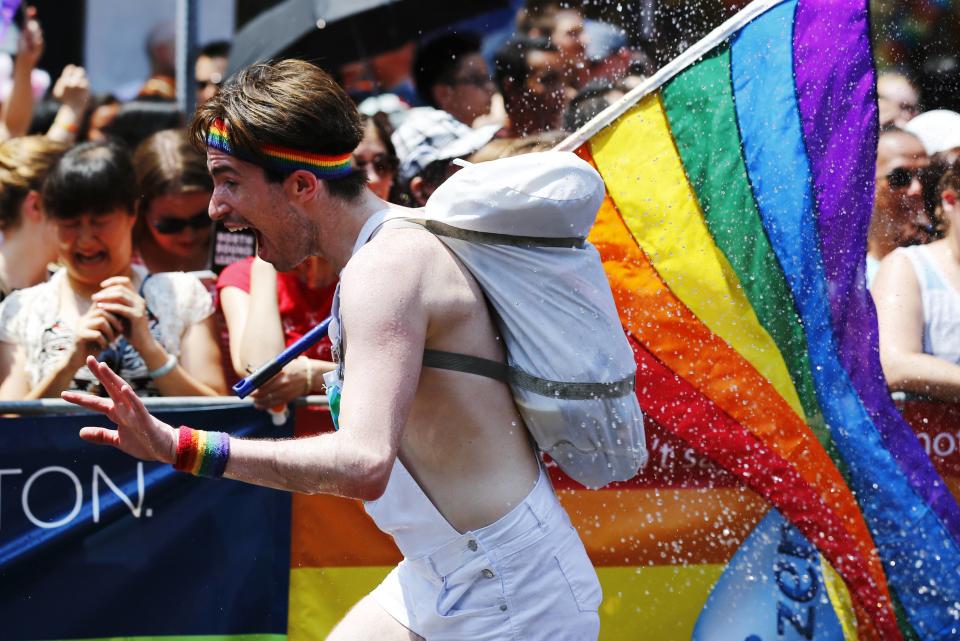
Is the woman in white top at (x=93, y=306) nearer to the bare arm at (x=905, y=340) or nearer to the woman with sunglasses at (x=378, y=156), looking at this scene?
the woman with sunglasses at (x=378, y=156)

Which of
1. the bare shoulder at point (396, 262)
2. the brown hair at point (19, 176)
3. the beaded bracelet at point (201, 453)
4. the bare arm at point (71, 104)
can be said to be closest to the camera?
the beaded bracelet at point (201, 453)

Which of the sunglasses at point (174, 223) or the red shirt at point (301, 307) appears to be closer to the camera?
the red shirt at point (301, 307)

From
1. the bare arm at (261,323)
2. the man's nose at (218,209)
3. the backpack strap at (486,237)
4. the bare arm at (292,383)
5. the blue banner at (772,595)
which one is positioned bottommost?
the blue banner at (772,595)

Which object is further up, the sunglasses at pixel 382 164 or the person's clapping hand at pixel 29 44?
the person's clapping hand at pixel 29 44

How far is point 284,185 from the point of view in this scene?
8.89 ft

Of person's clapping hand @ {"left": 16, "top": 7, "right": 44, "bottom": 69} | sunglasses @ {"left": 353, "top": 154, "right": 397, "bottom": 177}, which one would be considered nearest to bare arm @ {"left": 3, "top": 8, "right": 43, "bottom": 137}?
person's clapping hand @ {"left": 16, "top": 7, "right": 44, "bottom": 69}

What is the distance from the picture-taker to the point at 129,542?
383 cm

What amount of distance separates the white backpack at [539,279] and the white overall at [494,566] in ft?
0.67

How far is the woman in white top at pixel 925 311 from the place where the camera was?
13.2 ft

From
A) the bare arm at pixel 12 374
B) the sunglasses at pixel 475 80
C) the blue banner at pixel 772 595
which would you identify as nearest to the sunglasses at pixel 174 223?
the bare arm at pixel 12 374

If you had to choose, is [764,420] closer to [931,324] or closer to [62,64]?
[931,324]

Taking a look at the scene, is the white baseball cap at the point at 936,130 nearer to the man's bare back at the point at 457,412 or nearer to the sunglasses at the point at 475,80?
the sunglasses at the point at 475,80

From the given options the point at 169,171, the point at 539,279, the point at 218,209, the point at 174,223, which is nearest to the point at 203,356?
the point at 174,223

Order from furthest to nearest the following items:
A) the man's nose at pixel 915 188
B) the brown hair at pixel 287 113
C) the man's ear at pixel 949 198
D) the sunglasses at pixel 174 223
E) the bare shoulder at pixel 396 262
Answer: the sunglasses at pixel 174 223, the man's nose at pixel 915 188, the man's ear at pixel 949 198, the brown hair at pixel 287 113, the bare shoulder at pixel 396 262
